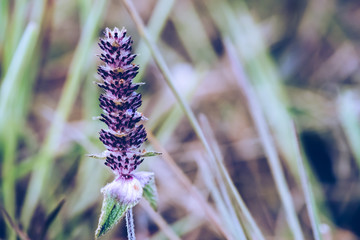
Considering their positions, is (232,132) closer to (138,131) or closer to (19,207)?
(19,207)

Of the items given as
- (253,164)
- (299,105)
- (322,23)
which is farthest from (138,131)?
(322,23)

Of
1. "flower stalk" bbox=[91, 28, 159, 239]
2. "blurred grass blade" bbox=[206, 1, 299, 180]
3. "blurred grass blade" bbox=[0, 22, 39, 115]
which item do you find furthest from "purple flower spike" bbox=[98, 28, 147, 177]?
"blurred grass blade" bbox=[206, 1, 299, 180]

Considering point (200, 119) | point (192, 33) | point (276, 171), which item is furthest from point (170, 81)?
point (192, 33)

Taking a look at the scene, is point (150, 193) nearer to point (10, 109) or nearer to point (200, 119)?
point (200, 119)

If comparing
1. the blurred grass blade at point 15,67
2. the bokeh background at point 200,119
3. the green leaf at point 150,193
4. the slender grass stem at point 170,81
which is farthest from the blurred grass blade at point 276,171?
the blurred grass blade at point 15,67

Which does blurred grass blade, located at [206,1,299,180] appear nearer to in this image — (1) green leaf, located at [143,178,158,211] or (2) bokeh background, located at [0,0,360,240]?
(2) bokeh background, located at [0,0,360,240]

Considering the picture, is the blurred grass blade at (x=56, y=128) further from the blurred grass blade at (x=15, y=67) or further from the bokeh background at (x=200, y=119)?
the blurred grass blade at (x=15, y=67)
